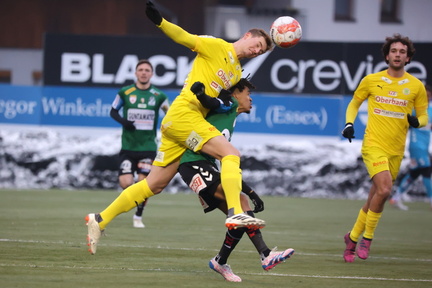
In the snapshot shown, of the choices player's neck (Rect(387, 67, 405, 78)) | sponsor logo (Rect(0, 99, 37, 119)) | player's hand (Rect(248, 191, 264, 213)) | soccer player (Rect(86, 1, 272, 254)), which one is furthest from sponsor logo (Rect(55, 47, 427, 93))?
player's hand (Rect(248, 191, 264, 213))

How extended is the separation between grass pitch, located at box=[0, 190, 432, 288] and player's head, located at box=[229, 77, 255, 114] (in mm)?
1543

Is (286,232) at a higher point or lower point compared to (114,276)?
lower

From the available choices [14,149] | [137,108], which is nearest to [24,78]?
[14,149]

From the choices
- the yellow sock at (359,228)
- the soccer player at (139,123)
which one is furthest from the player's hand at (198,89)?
the soccer player at (139,123)

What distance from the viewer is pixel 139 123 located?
1509cm

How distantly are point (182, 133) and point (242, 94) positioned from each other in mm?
802

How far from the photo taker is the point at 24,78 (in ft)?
124

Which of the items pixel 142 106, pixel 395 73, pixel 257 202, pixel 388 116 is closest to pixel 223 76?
pixel 257 202

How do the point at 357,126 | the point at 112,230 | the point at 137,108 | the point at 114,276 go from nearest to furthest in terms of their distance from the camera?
the point at 114,276 → the point at 112,230 → the point at 137,108 → the point at 357,126

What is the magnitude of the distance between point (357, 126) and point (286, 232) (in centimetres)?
772

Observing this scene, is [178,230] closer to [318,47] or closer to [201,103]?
[201,103]

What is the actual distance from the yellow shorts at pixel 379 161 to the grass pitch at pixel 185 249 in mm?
977

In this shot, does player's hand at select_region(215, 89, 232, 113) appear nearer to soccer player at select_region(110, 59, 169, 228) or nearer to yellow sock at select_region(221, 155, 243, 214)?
yellow sock at select_region(221, 155, 243, 214)

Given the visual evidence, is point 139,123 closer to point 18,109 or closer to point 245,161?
point 245,161
